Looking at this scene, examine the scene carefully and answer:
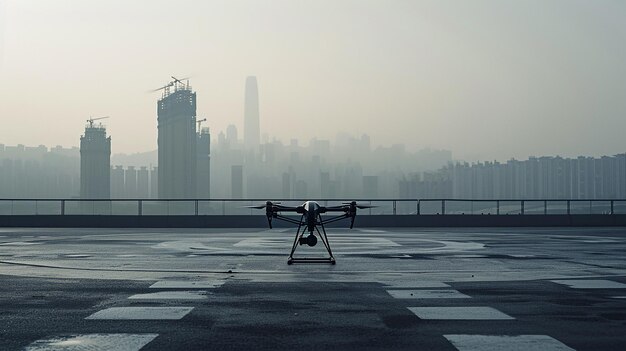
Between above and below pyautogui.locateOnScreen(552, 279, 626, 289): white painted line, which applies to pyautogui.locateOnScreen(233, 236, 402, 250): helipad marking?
below

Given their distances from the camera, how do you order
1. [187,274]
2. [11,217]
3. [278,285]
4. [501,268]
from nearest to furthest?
[278,285] → [187,274] → [501,268] → [11,217]

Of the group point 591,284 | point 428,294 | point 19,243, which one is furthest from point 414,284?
point 19,243

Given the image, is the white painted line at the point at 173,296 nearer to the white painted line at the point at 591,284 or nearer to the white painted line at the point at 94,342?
the white painted line at the point at 94,342

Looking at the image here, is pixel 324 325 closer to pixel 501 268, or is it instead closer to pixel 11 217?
pixel 501 268

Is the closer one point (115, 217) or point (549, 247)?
point (549, 247)

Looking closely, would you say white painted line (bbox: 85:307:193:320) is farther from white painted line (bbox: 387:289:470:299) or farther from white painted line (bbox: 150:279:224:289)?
white painted line (bbox: 387:289:470:299)

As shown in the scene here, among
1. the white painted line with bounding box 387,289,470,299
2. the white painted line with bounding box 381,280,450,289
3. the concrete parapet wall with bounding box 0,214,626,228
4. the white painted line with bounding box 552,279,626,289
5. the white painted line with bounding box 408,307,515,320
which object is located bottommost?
the concrete parapet wall with bounding box 0,214,626,228

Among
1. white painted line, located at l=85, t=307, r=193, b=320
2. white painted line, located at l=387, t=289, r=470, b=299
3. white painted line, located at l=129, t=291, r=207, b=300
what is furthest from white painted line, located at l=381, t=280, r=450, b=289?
white painted line, located at l=85, t=307, r=193, b=320

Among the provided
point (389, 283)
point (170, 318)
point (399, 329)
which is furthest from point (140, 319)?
point (389, 283)
